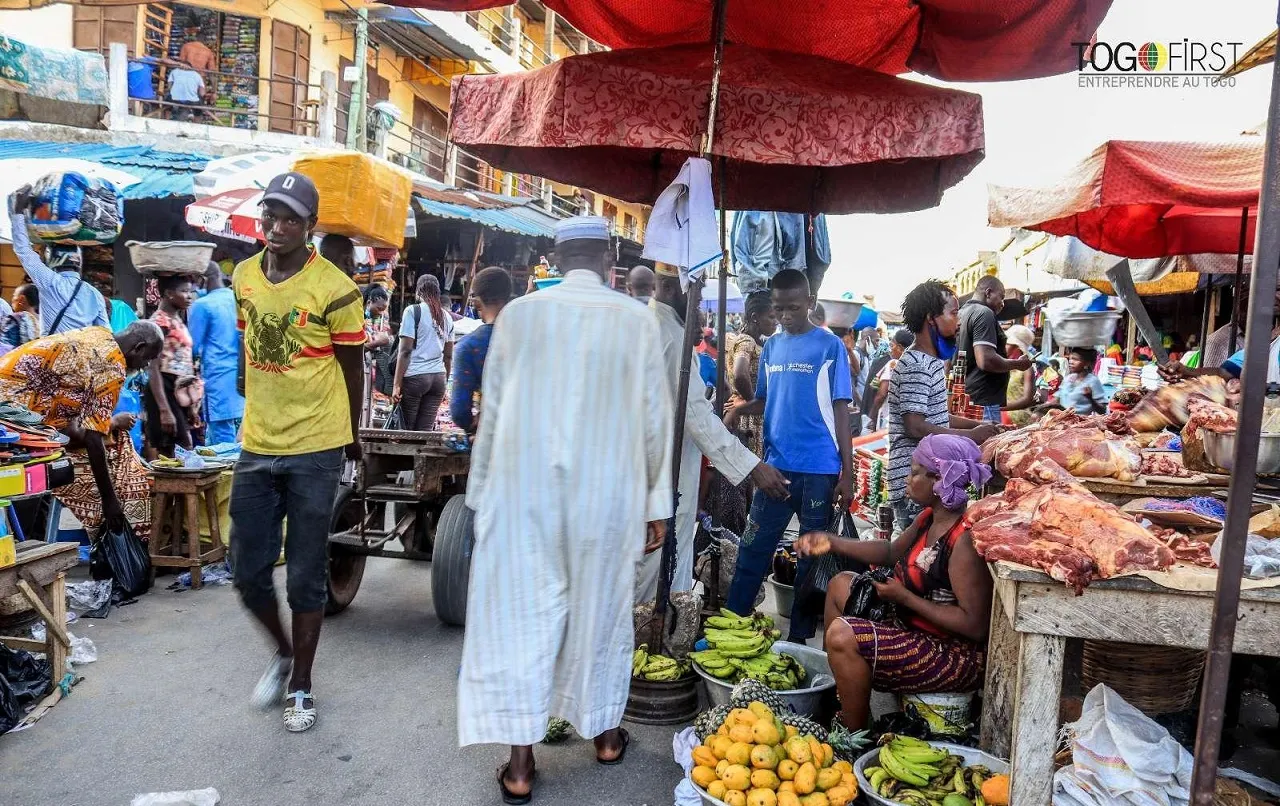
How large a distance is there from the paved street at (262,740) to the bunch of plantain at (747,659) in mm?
403

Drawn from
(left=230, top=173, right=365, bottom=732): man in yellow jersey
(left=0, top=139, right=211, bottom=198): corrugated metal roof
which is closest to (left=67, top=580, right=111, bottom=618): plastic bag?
(left=230, top=173, right=365, bottom=732): man in yellow jersey

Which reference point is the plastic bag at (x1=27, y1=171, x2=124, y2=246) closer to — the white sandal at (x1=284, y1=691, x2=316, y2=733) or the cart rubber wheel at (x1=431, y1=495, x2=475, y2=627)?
the cart rubber wheel at (x1=431, y1=495, x2=475, y2=627)

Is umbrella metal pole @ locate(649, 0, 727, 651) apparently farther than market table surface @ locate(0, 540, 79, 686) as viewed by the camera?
Yes

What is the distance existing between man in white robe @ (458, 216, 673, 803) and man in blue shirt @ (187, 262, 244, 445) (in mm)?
4876

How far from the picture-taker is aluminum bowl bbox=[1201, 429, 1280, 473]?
3514 mm

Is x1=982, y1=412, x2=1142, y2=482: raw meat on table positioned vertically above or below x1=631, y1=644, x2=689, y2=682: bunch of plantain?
above

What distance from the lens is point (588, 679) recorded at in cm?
328

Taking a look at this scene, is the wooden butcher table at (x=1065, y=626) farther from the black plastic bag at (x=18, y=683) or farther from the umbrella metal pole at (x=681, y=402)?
the black plastic bag at (x=18, y=683)

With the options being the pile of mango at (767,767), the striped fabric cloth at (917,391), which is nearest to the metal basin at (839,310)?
the striped fabric cloth at (917,391)

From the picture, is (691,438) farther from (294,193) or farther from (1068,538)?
(294,193)

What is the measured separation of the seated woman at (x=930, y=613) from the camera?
340 centimetres

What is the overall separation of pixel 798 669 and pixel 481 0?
131 inches

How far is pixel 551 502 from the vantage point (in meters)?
3.17

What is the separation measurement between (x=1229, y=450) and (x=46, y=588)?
534 centimetres
